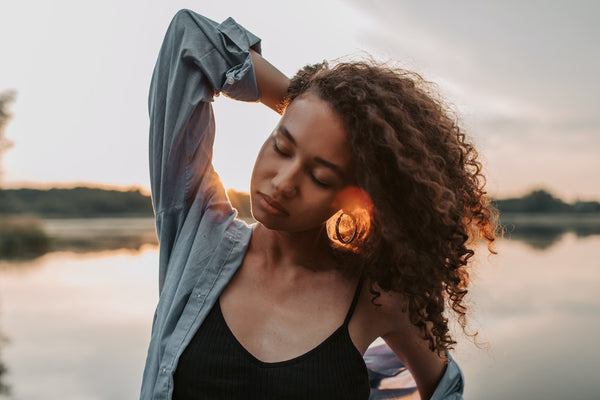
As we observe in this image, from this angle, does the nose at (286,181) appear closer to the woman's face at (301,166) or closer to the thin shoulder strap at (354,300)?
the woman's face at (301,166)

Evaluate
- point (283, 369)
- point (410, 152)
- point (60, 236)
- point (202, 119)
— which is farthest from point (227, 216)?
point (60, 236)

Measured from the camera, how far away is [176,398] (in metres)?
1.31

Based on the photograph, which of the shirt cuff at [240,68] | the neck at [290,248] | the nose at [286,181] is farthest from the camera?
the neck at [290,248]

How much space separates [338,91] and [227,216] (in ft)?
1.77

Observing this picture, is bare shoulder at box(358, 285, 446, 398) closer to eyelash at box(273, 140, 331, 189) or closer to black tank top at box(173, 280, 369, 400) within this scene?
black tank top at box(173, 280, 369, 400)

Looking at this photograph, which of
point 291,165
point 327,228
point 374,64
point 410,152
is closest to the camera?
point 291,165

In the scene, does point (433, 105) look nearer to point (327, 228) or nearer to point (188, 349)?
point (327, 228)

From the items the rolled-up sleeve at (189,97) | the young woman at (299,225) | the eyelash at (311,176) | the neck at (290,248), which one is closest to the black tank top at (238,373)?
the young woman at (299,225)

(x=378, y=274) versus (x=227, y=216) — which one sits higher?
(x=227, y=216)

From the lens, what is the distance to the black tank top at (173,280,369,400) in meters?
1.28

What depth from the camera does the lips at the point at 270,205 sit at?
1.25m

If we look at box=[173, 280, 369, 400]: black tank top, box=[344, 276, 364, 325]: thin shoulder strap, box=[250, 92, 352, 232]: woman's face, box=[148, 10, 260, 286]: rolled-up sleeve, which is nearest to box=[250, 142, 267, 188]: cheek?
box=[250, 92, 352, 232]: woman's face

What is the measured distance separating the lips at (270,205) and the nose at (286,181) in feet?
0.12

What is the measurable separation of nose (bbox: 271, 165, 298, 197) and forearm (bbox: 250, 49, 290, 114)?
1.11 feet
